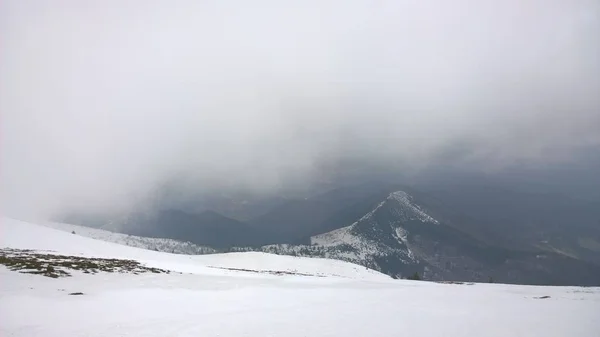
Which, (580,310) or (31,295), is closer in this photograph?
(31,295)

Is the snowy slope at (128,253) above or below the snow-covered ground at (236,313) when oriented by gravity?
above

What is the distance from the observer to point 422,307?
76.5 ft

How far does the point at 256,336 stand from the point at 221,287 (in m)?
18.7

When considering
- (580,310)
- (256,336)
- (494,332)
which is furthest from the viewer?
(580,310)

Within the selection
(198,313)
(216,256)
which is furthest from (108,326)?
(216,256)

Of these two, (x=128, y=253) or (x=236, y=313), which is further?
(x=128, y=253)

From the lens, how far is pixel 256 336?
1470 cm

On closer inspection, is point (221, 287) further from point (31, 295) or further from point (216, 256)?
point (216, 256)

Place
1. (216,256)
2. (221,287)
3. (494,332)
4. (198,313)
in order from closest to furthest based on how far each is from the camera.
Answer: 1. (494,332)
2. (198,313)
3. (221,287)
4. (216,256)

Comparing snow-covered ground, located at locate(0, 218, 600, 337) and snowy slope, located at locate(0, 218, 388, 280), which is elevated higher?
snowy slope, located at locate(0, 218, 388, 280)

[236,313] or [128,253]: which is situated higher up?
[128,253]

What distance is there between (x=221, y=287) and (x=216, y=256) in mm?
82059

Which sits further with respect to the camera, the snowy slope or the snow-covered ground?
the snowy slope

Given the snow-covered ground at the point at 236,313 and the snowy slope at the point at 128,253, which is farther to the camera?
the snowy slope at the point at 128,253
